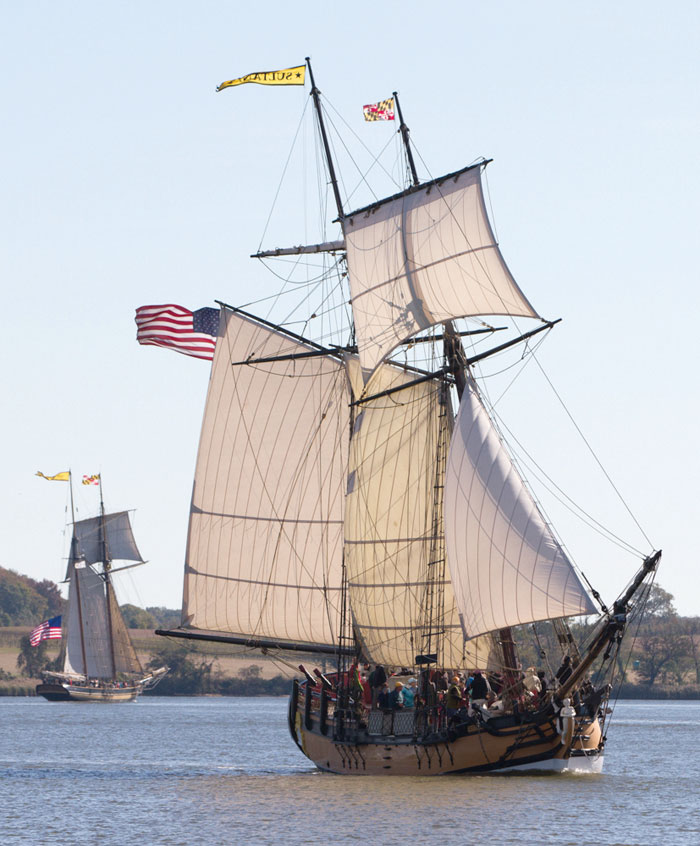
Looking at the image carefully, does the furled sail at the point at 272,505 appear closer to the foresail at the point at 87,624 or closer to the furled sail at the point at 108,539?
the foresail at the point at 87,624

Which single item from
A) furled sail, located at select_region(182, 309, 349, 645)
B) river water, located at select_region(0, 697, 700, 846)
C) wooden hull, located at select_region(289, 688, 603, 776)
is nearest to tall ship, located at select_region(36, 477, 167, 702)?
river water, located at select_region(0, 697, 700, 846)

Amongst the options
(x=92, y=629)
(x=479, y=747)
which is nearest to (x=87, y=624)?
(x=92, y=629)

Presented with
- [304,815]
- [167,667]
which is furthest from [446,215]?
[167,667]

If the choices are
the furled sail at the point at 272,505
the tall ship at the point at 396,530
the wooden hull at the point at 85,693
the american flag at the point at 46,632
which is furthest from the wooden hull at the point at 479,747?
the wooden hull at the point at 85,693

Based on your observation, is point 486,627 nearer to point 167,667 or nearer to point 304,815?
point 304,815

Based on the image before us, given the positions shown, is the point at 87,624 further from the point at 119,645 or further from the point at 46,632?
the point at 46,632

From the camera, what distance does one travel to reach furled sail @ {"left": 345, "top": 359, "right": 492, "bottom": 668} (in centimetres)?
5228

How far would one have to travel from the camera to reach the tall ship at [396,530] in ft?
151

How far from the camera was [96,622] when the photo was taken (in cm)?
14588

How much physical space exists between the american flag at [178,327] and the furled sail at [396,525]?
898 centimetres

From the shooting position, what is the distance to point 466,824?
3766cm

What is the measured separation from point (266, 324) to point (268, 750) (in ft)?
74.4

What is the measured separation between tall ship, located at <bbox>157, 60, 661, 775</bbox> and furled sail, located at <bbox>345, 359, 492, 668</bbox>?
7 cm

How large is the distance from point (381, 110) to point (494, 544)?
19.7 metres
